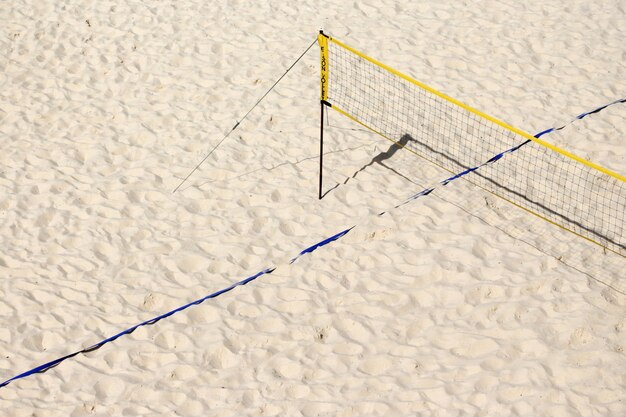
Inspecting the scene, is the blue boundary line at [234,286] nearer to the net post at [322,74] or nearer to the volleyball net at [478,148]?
the volleyball net at [478,148]

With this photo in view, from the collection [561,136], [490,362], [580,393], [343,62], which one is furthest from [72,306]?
[561,136]

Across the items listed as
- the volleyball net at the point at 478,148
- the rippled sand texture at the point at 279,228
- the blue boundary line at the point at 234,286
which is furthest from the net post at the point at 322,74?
the blue boundary line at the point at 234,286

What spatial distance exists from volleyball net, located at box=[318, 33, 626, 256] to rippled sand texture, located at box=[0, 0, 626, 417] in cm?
24

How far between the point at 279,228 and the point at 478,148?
85.7 inches

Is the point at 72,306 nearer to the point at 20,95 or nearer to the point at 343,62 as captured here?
the point at 20,95

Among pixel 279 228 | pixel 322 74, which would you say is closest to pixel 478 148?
pixel 322 74

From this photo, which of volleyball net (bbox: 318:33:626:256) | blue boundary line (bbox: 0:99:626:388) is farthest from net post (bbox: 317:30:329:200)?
blue boundary line (bbox: 0:99:626:388)

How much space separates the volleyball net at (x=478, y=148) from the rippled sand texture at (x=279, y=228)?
0.79ft

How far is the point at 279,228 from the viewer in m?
6.57

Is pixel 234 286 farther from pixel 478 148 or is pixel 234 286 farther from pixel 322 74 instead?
pixel 478 148

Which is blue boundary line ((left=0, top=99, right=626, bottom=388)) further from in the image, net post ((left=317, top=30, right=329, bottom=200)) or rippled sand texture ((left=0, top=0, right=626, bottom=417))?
net post ((left=317, top=30, right=329, bottom=200))

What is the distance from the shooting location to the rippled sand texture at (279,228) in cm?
523

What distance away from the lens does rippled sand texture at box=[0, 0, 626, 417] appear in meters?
5.23

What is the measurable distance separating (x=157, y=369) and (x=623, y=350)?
10.2ft
